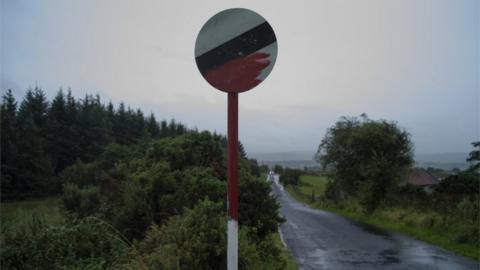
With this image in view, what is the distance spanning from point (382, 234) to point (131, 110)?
206 feet

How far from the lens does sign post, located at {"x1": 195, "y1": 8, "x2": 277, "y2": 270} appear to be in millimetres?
2895

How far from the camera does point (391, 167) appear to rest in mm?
21438

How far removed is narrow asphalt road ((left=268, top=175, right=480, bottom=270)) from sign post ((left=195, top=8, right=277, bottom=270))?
591 cm

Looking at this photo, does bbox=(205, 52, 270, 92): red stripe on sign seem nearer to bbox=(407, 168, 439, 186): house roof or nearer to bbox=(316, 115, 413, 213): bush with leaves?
bbox=(316, 115, 413, 213): bush with leaves

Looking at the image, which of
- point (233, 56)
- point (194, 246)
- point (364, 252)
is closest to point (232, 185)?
point (233, 56)

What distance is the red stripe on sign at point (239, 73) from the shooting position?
293cm

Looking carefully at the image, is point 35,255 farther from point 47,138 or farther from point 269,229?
point 47,138

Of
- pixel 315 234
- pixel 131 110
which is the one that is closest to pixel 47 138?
pixel 131 110

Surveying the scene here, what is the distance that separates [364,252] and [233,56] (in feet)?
28.5

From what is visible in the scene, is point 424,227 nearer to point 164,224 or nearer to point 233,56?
point 164,224

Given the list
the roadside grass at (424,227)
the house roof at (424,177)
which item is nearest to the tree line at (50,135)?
the roadside grass at (424,227)

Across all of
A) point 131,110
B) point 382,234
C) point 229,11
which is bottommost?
point 382,234

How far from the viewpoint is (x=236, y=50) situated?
9.52 feet

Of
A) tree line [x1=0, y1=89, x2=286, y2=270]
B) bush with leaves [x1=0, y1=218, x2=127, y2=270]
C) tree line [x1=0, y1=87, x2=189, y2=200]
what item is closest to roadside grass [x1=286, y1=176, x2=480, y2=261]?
tree line [x1=0, y1=89, x2=286, y2=270]
